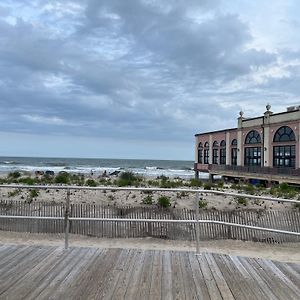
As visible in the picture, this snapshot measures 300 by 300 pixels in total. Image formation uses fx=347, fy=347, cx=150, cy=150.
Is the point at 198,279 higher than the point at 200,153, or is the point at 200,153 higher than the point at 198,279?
the point at 200,153

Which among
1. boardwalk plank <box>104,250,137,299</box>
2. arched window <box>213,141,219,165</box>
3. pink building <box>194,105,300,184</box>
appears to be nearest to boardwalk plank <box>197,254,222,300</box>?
boardwalk plank <box>104,250,137,299</box>

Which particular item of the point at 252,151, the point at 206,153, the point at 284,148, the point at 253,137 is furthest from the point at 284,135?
the point at 206,153

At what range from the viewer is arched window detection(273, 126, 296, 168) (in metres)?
32.3

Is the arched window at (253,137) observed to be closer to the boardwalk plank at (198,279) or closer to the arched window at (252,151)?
the arched window at (252,151)

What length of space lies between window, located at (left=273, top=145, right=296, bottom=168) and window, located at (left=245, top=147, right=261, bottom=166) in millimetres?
2840

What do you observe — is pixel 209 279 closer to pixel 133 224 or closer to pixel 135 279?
pixel 135 279

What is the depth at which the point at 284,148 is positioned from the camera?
3325cm

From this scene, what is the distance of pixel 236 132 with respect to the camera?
4147 centimetres

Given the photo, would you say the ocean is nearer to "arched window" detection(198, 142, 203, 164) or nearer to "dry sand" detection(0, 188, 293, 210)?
"arched window" detection(198, 142, 203, 164)

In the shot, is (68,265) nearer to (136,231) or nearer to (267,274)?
(136,231)

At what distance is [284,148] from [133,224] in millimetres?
30337

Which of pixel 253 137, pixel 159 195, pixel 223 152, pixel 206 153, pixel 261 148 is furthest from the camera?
pixel 206 153

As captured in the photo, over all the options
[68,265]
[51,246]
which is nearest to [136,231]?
[51,246]

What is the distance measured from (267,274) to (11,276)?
2925 mm
